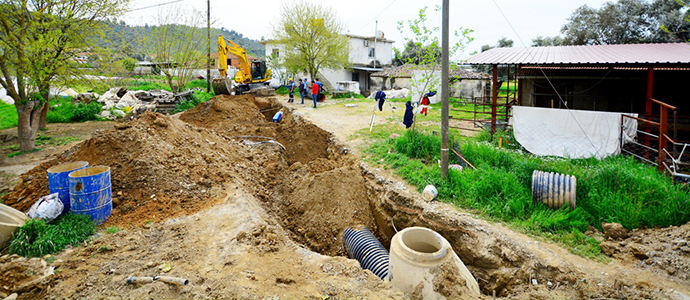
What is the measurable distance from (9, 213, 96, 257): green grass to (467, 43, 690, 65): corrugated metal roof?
10.3 meters

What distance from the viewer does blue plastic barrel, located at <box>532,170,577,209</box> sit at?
6.30 meters

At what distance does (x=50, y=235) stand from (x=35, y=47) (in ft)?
25.5

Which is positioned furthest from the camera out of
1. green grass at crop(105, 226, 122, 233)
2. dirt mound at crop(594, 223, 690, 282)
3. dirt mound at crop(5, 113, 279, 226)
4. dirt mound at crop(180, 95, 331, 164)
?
dirt mound at crop(180, 95, 331, 164)

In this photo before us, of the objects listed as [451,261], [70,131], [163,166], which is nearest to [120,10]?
[70,131]

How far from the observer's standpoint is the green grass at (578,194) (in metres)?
5.69

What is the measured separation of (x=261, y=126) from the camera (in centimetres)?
1433

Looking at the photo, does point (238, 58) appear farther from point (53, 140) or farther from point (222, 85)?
point (53, 140)

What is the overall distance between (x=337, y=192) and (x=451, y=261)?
4030mm

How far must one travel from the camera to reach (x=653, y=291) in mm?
4270

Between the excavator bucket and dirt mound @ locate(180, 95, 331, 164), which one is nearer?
dirt mound @ locate(180, 95, 331, 164)

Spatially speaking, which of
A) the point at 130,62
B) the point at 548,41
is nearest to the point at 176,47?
the point at 130,62

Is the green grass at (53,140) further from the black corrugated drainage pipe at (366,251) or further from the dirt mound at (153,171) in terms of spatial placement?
the black corrugated drainage pipe at (366,251)

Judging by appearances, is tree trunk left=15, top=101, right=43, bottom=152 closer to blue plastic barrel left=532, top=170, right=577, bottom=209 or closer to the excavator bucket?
the excavator bucket

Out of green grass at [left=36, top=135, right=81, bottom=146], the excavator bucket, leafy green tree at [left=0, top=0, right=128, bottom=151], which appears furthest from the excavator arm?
green grass at [left=36, top=135, right=81, bottom=146]
